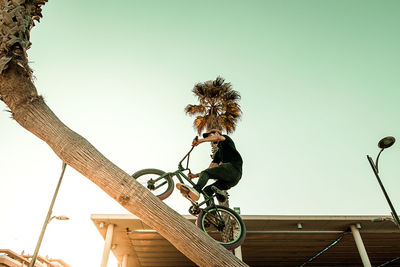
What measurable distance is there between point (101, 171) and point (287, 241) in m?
13.5

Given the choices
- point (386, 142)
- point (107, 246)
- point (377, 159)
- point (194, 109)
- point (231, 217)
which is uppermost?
point (194, 109)

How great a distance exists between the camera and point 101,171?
94.9 inches

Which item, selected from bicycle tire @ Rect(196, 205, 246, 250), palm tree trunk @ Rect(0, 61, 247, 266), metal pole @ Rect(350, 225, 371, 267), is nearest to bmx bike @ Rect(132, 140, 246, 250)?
bicycle tire @ Rect(196, 205, 246, 250)

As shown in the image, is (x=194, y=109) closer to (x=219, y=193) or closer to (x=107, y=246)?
(x=107, y=246)

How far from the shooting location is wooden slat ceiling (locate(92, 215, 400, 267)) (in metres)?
11.7

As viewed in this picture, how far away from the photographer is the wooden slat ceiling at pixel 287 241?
11680mm

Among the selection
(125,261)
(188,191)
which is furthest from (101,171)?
(125,261)

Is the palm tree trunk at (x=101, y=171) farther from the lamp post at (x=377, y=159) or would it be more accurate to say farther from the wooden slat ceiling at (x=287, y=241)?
the lamp post at (x=377, y=159)

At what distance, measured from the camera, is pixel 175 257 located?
15633 millimetres

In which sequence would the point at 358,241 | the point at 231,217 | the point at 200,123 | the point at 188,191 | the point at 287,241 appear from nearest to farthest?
the point at 188,191, the point at 231,217, the point at 358,241, the point at 287,241, the point at 200,123

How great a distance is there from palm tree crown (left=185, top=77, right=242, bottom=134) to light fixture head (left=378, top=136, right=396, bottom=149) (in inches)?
248

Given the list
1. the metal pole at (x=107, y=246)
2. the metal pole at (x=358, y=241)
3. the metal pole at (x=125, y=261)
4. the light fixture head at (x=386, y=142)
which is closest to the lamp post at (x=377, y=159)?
the light fixture head at (x=386, y=142)

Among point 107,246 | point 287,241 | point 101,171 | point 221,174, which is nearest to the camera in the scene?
point 101,171

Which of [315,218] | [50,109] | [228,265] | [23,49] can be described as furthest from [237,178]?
[315,218]
